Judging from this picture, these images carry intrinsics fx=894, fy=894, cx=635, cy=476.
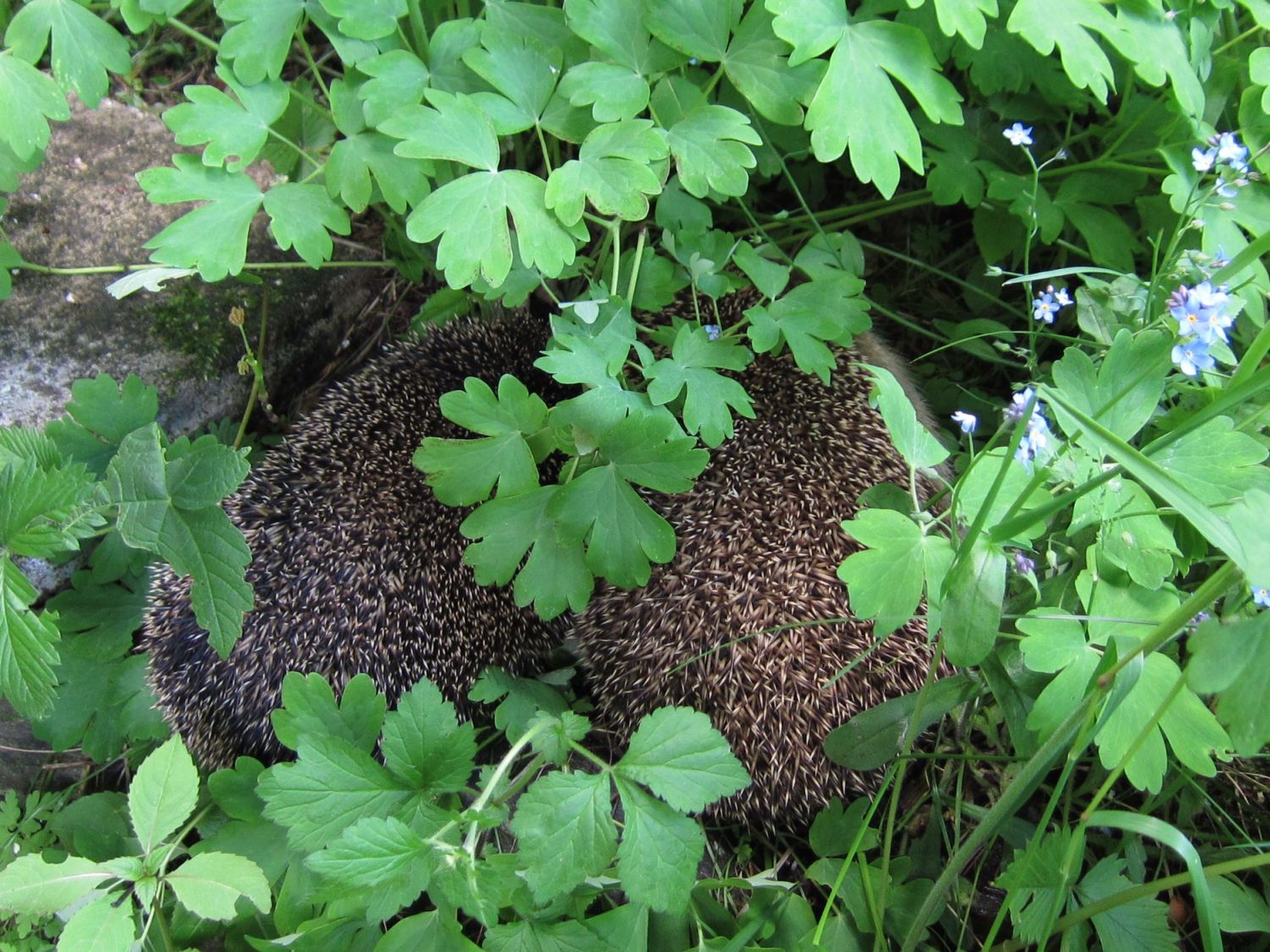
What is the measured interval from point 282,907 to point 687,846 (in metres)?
0.99

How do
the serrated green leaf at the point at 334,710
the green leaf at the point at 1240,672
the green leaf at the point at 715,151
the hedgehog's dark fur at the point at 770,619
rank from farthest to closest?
the hedgehog's dark fur at the point at 770,619, the green leaf at the point at 715,151, the serrated green leaf at the point at 334,710, the green leaf at the point at 1240,672

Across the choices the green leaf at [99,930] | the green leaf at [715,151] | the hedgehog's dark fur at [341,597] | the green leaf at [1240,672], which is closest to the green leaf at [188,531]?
the hedgehog's dark fur at [341,597]

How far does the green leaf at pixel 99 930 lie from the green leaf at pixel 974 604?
5.28 feet

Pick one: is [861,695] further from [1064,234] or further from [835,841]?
[1064,234]

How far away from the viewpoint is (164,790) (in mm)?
1874

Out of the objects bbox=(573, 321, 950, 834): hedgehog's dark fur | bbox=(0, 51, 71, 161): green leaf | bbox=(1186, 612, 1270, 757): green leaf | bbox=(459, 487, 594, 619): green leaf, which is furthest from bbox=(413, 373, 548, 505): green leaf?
bbox=(1186, 612, 1270, 757): green leaf

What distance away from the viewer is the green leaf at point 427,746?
179cm

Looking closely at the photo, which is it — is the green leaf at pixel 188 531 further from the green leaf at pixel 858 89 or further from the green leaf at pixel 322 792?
the green leaf at pixel 858 89

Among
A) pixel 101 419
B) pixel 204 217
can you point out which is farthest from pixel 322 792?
pixel 204 217

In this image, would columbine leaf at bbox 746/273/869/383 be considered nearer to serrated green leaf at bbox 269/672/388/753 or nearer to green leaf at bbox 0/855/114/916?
serrated green leaf at bbox 269/672/388/753

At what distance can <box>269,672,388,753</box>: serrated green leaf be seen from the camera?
1.96 m

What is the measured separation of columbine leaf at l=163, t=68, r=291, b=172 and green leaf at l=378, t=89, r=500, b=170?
17.5 inches

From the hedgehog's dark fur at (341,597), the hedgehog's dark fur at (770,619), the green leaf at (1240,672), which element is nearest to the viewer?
the green leaf at (1240,672)

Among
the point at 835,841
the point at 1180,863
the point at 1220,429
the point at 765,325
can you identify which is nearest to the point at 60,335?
the point at 765,325
